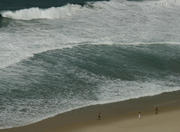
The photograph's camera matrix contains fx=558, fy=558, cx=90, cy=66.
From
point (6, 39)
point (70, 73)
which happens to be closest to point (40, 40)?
point (6, 39)

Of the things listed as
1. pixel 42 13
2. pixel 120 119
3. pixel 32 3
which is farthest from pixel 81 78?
pixel 32 3

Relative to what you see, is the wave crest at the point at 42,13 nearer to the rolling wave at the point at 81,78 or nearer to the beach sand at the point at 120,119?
the rolling wave at the point at 81,78

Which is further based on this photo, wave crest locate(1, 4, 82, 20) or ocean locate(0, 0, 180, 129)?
wave crest locate(1, 4, 82, 20)

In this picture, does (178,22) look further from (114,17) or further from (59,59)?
(59,59)

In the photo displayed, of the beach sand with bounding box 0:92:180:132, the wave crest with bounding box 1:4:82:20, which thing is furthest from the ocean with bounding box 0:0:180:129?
the beach sand with bounding box 0:92:180:132

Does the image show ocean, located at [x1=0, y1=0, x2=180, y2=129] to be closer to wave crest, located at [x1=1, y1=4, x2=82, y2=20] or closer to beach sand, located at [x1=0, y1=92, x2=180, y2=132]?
wave crest, located at [x1=1, y1=4, x2=82, y2=20]

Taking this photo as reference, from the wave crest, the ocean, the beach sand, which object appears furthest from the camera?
the wave crest

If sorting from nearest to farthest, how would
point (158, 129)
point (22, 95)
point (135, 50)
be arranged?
1. point (158, 129)
2. point (22, 95)
3. point (135, 50)

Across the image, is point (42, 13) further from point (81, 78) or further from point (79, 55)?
point (81, 78)
